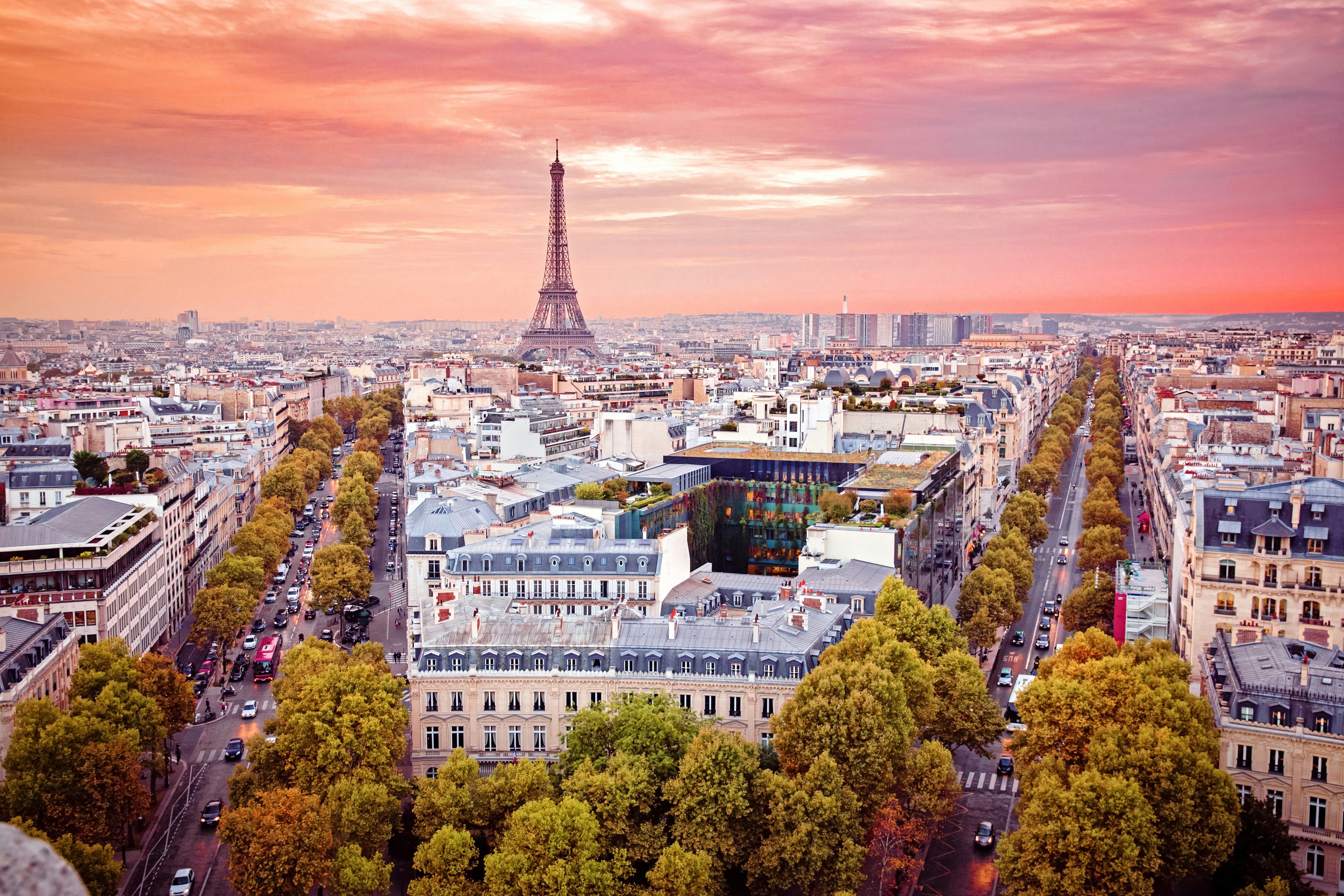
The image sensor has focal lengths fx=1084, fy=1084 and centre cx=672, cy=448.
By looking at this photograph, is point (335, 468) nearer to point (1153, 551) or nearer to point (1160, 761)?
point (1153, 551)

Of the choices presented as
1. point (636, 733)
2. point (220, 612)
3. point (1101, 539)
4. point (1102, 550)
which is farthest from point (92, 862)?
point (1101, 539)

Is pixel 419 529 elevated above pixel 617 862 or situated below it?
above

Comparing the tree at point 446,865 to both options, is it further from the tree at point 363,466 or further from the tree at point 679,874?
the tree at point 363,466

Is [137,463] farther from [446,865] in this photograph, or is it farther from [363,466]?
[446,865]

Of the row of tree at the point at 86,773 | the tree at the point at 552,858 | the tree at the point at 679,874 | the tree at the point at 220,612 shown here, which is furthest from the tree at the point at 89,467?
the tree at the point at 679,874

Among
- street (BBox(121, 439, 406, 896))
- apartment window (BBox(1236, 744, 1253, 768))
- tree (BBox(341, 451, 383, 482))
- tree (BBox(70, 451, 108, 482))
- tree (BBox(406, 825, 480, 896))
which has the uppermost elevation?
tree (BBox(70, 451, 108, 482))

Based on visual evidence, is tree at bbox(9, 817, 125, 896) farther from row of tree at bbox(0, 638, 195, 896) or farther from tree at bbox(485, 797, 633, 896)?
tree at bbox(485, 797, 633, 896)

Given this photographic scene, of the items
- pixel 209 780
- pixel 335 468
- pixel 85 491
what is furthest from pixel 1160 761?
pixel 335 468

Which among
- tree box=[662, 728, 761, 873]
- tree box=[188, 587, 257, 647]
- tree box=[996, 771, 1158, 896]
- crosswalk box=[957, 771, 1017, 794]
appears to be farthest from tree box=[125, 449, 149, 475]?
tree box=[996, 771, 1158, 896]
